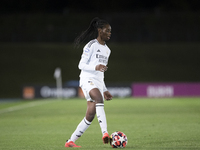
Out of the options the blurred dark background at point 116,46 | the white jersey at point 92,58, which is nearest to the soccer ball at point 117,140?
the white jersey at point 92,58

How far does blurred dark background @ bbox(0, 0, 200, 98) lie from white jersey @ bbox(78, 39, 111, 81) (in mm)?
31866

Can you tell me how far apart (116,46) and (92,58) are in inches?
1316

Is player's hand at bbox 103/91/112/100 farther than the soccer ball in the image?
Yes

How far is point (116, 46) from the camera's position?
40.4m

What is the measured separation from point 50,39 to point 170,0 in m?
13.5

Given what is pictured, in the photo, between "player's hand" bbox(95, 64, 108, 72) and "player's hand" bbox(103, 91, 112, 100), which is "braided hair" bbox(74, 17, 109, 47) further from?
"player's hand" bbox(103, 91, 112, 100)

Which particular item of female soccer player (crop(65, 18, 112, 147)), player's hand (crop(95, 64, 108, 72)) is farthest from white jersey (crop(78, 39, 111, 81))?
player's hand (crop(95, 64, 108, 72))

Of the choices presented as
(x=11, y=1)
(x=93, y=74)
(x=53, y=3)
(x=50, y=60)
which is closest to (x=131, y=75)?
(x=50, y=60)

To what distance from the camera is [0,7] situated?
138 feet

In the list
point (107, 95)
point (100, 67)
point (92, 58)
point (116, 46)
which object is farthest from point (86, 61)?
point (116, 46)

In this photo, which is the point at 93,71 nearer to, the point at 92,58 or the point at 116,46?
A: the point at 92,58

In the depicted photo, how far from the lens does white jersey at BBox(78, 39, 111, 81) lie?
23.1ft

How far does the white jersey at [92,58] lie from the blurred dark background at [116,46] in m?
31.9

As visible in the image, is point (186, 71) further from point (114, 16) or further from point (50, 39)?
point (50, 39)
